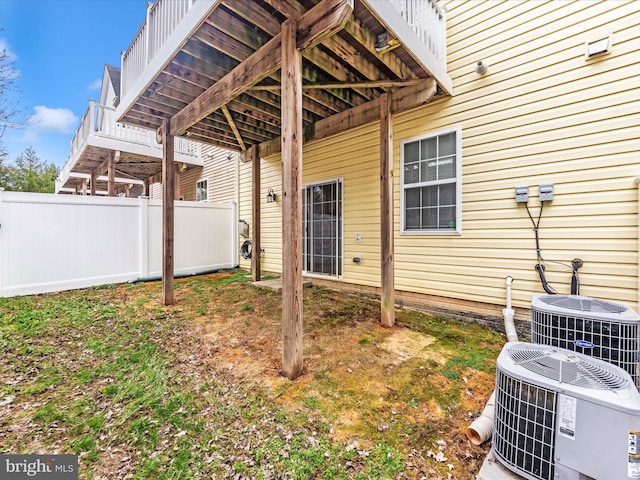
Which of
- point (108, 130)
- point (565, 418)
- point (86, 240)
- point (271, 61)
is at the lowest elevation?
point (565, 418)

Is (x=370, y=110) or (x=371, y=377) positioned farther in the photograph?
(x=370, y=110)

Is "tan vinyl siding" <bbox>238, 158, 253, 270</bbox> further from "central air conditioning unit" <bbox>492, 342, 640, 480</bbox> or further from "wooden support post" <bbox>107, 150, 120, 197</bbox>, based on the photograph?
"central air conditioning unit" <bbox>492, 342, 640, 480</bbox>

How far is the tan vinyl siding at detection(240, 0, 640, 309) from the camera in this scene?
2.90 meters

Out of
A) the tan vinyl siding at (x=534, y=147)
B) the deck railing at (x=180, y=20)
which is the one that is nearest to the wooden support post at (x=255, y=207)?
the deck railing at (x=180, y=20)

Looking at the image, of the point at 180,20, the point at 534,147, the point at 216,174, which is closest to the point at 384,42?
the point at 534,147

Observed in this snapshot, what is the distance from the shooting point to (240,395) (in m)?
2.34

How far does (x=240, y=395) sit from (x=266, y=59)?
11.0 ft

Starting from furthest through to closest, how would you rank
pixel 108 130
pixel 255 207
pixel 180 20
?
→ 1. pixel 108 130
2. pixel 255 207
3. pixel 180 20

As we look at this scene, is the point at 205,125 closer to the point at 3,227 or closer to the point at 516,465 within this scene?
the point at 3,227

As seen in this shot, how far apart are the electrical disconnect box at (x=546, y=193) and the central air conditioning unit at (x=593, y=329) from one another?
4.67 ft

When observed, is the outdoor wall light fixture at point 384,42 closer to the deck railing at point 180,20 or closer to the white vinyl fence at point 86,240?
the deck railing at point 180,20

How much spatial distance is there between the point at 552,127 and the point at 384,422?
3.71 meters

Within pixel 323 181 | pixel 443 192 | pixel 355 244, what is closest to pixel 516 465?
pixel 443 192

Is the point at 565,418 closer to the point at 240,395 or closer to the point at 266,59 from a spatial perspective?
the point at 240,395
